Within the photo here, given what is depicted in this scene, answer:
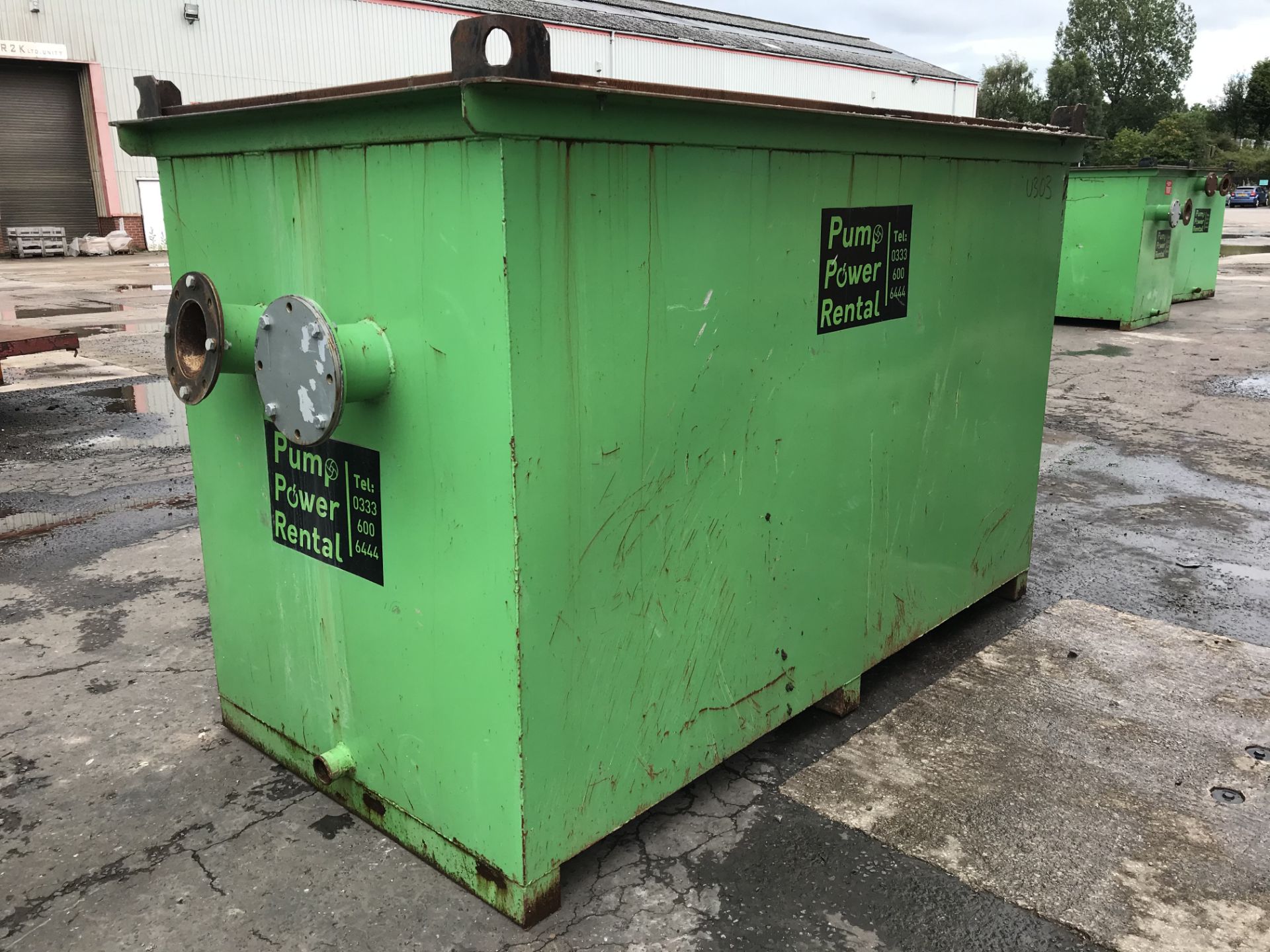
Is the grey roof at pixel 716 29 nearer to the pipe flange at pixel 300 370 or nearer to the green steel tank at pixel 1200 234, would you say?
the green steel tank at pixel 1200 234

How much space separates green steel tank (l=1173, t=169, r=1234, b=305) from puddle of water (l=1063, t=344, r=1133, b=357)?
2.11 metres

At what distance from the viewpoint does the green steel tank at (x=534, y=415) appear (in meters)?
1.61

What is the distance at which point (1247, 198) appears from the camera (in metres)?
39.1

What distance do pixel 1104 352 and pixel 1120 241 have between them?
4.57 ft

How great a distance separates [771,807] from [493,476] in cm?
109

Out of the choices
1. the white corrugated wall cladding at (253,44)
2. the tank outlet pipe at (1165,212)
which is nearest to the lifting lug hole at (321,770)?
the tank outlet pipe at (1165,212)

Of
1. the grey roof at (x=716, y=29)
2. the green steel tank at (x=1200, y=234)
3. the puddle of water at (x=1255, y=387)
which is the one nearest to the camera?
the puddle of water at (x=1255, y=387)

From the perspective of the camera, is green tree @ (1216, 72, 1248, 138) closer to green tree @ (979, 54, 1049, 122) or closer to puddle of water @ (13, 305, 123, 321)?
green tree @ (979, 54, 1049, 122)

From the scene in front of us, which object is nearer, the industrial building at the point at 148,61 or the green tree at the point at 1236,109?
the industrial building at the point at 148,61

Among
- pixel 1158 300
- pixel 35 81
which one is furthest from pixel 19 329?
pixel 35 81

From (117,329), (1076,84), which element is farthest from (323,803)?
(1076,84)

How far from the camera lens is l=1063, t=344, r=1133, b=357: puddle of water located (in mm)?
8344

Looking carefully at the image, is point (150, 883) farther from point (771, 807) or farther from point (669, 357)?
point (669, 357)

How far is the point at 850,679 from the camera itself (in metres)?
2.58
